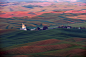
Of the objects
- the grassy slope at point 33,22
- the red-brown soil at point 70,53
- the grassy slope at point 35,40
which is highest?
the grassy slope at point 33,22

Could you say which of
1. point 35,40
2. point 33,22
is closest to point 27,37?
point 35,40

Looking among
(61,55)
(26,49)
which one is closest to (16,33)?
(26,49)

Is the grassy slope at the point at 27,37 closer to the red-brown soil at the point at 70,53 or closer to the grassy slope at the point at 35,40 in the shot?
the grassy slope at the point at 35,40

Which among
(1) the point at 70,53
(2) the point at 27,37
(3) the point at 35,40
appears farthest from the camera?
(2) the point at 27,37

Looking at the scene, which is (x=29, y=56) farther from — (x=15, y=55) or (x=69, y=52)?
(x=69, y=52)

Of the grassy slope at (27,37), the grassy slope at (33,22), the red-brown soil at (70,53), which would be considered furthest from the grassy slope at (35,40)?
the grassy slope at (33,22)

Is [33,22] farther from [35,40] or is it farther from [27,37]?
[35,40]

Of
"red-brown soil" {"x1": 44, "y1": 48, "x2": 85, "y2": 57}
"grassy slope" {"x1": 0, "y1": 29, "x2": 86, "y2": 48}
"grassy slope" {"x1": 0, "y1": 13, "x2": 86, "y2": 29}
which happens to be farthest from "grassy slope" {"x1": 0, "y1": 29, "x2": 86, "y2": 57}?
"grassy slope" {"x1": 0, "y1": 13, "x2": 86, "y2": 29}

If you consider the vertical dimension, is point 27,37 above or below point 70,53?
above

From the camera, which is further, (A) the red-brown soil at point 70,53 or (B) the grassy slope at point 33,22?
(B) the grassy slope at point 33,22

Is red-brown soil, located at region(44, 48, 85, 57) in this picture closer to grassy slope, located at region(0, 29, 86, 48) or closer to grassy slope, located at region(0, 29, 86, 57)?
grassy slope, located at region(0, 29, 86, 57)

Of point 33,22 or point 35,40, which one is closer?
point 35,40

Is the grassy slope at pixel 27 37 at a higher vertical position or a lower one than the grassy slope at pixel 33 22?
lower

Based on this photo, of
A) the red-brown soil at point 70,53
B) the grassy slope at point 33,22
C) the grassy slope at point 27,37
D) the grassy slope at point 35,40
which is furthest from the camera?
the grassy slope at point 33,22
